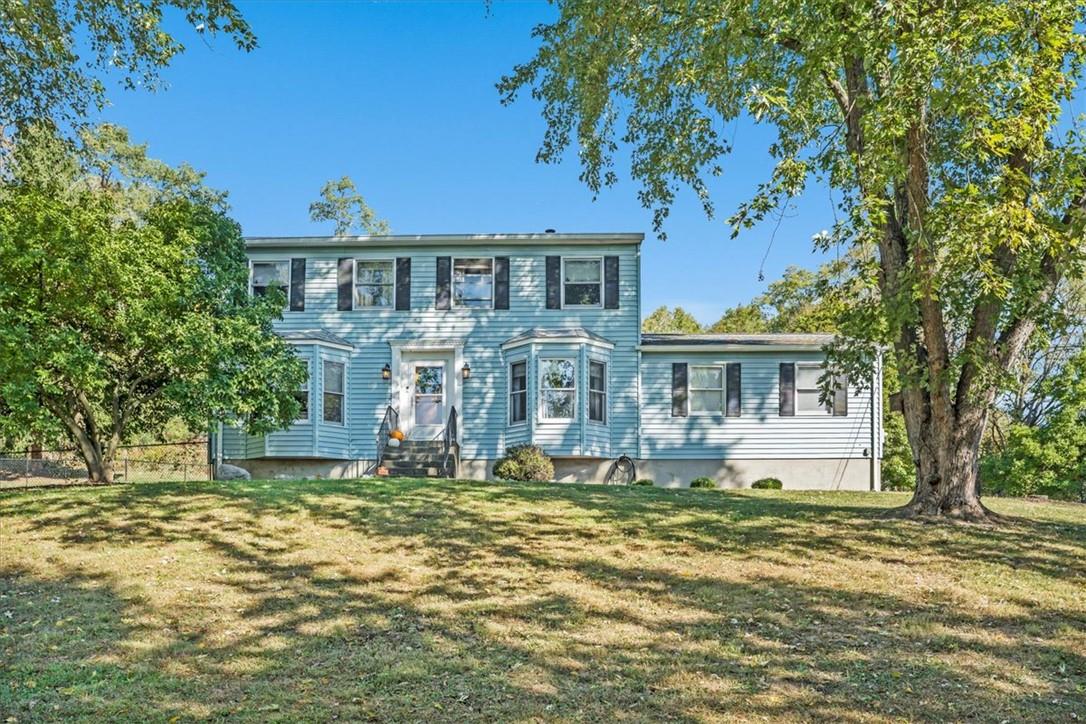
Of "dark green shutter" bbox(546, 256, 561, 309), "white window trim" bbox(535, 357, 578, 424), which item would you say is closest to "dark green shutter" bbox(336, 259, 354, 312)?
"dark green shutter" bbox(546, 256, 561, 309)

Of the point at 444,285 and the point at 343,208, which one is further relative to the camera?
the point at 343,208

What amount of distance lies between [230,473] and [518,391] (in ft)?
20.5

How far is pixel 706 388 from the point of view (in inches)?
764

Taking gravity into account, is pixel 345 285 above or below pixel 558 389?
above

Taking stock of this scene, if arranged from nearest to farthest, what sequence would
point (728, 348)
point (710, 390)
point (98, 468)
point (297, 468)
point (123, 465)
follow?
point (98, 468) < point (297, 468) < point (728, 348) < point (710, 390) < point (123, 465)

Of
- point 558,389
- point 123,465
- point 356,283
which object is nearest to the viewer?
point 558,389

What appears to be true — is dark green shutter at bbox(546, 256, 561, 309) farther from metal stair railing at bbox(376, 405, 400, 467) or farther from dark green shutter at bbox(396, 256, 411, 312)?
metal stair railing at bbox(376, 405, 400, 467)

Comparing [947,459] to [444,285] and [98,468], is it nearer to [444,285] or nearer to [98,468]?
[444,285]

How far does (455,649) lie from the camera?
6.23 metres

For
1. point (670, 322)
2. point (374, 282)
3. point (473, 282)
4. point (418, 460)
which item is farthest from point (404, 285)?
point (670, 322)

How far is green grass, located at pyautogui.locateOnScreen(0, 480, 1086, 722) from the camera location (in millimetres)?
5324

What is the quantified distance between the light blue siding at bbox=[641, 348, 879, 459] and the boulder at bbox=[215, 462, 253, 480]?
333 inches

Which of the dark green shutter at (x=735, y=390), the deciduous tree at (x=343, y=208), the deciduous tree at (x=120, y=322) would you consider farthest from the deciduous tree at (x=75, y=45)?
the deciduous tree at (x=343, y=208)

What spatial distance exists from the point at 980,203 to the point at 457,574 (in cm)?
581
